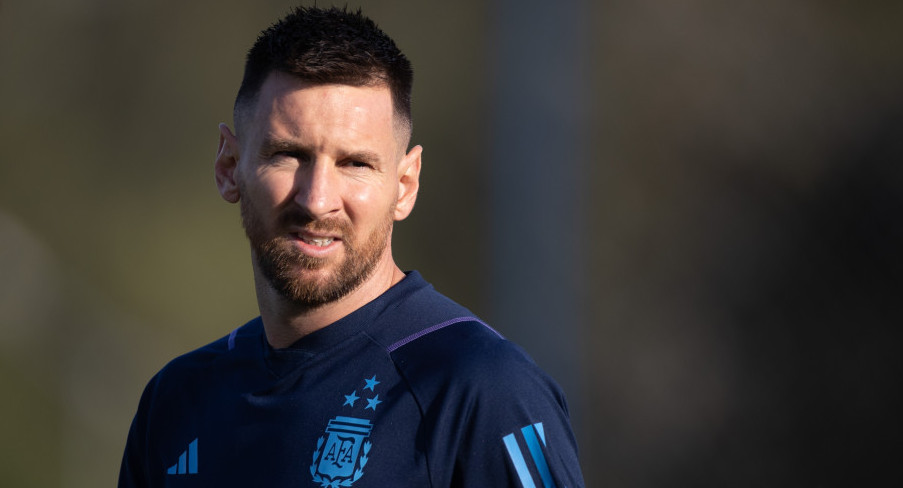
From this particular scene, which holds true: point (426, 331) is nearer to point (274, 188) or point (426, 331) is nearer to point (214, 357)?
point (274, 188)

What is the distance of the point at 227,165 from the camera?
186 cm

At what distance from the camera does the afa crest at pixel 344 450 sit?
60.7 inches

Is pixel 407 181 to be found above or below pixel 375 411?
above

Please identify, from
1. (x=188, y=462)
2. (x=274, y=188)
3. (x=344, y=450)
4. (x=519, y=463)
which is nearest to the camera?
(x=519, y=463)

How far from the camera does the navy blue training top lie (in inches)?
58.3

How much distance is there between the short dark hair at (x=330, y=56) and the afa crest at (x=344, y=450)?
51 cm

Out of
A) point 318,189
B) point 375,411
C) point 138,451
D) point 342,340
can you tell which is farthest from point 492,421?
point 138,451

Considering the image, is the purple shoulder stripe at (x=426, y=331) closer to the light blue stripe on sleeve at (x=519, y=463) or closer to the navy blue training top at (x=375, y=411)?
the navy blue training top at (x=375, y=411)

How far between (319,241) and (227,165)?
1.00 feet

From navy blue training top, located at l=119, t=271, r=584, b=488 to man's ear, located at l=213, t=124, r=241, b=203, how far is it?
0.27 m

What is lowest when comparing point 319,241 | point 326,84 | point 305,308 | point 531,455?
point 531,455

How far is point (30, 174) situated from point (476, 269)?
10.2 ft

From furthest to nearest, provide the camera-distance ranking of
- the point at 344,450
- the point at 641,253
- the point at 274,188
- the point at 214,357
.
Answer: the point at 641,253, the point at 214,357, the point at 274,188, the point at 344,450

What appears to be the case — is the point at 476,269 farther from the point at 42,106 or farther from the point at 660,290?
the point at 42,106
